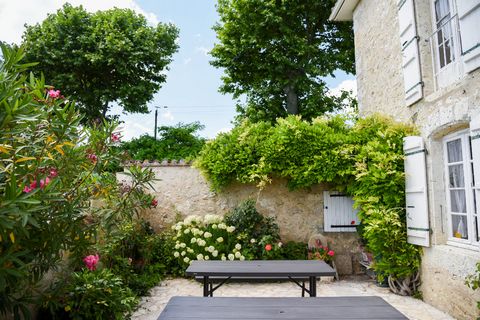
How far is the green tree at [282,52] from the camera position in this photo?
11.6m

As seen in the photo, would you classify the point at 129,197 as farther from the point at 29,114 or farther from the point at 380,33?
the point at 380,33

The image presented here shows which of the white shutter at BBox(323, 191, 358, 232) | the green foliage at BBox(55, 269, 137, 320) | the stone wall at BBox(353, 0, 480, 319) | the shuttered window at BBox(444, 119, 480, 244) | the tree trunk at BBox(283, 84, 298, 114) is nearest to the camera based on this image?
the green foliage at BBox(55, 269, 137, 320)

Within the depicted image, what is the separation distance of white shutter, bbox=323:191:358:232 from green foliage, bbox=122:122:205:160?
734 centimetres

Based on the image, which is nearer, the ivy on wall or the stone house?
the stone house

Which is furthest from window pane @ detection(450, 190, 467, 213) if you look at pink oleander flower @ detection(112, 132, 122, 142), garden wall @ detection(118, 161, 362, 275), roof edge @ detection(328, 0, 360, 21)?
roof edge @ detection(328, 0, 360, 21)

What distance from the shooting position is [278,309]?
2.16m

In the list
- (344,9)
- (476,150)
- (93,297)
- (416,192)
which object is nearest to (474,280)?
(476,150)

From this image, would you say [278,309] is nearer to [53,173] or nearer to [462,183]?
[53,173]

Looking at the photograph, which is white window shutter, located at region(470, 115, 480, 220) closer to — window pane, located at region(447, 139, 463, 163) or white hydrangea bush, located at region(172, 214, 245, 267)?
window pane, located at region(447, 139, 463, 163)

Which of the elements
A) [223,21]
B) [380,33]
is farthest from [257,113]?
[380,33]

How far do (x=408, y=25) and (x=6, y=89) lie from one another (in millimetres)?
5403

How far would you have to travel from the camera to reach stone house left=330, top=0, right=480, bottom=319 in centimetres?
382

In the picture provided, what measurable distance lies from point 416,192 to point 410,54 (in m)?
2.11

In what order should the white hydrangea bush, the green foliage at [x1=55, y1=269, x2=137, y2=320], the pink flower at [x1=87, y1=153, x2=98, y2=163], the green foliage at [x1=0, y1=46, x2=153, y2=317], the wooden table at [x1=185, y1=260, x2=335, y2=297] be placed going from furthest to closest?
the white hydrangea bush < the wooden table at [x1=185, y1=260, x2=335, y2=297] < the green foliage at [x1=55, y1=269, x2=137, y2=320] < the pink flower at [x1=87, y1=153, x2=98, y2=163] < the green foliage at [x1=0, y1=46, x2=153, y2=317]
